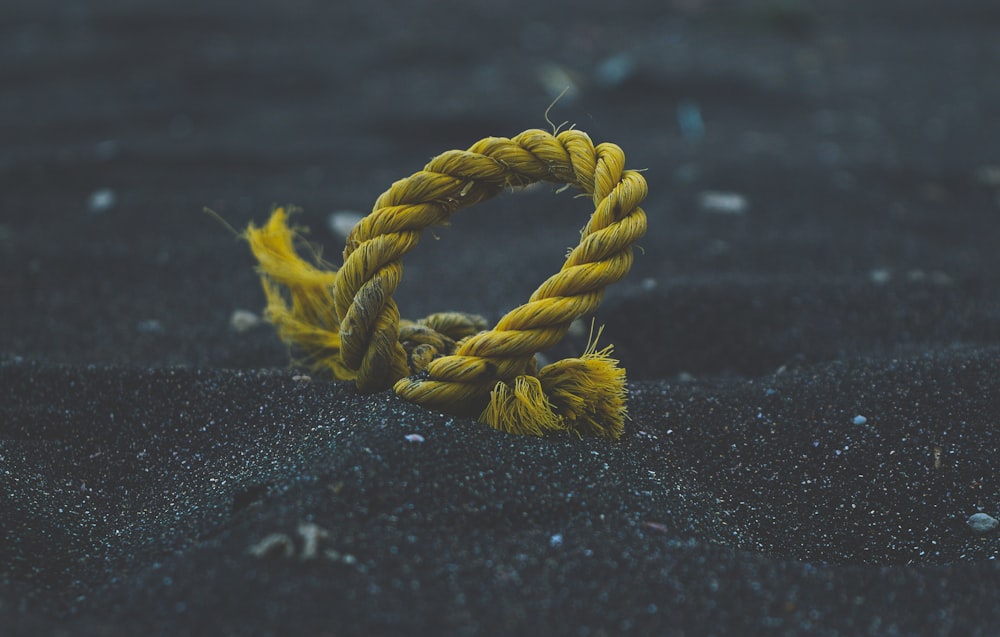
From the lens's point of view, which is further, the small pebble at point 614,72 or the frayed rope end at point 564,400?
the small pebble at point 614,72

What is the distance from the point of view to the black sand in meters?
1.71

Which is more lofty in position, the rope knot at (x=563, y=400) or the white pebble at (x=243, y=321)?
the rope knot at (x=563, y=400)

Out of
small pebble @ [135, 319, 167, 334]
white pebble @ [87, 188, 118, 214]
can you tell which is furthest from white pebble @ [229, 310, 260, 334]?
white pebble @ [87, 188, 118, 214]

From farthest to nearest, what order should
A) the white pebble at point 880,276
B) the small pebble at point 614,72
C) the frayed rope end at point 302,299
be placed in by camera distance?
the small pebble at point 614,72
the white pebble at point 880,276
the frayed rope end at point 302,299

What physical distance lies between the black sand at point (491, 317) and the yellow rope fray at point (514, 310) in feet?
0.26

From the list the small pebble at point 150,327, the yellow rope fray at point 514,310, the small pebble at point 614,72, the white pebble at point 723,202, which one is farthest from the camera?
the small pebble at point 614,72

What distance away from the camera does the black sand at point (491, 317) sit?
1.71 meters

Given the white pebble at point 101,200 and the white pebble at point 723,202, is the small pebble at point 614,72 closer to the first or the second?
the white pebble at point 723,202

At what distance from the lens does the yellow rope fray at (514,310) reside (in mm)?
1987

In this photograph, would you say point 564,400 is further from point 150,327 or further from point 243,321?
point 150,327

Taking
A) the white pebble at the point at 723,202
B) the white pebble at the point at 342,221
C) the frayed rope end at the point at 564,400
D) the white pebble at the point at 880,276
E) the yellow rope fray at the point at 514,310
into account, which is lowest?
the white pebble at the point at 880,276

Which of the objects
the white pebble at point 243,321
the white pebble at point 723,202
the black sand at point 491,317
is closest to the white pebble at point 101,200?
the black sand at point 491,317

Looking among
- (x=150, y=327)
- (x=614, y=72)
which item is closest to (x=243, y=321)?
(x=150, y=327)

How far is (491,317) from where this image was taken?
3.27m
